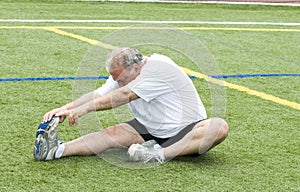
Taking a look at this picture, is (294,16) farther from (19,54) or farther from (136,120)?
(136,120)

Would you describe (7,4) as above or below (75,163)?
below

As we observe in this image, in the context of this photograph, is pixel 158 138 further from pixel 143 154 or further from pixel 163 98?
pixel 163 98

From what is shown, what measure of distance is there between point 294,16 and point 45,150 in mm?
9670

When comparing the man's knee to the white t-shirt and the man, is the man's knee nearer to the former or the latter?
the man

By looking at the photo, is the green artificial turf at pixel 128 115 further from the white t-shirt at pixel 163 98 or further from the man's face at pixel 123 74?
the man's face at pixel 123 74

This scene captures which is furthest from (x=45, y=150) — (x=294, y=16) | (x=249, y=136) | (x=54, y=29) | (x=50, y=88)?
(x=294, y=16)

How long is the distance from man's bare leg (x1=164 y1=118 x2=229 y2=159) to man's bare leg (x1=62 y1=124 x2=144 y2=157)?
27 centimetres

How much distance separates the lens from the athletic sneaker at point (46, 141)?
462 centimetres

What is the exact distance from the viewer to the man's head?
15.2 feet

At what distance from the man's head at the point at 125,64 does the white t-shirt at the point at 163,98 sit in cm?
5

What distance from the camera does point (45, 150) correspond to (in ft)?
15.5

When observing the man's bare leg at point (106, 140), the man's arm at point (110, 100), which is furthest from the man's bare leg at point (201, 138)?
the man's arm at point (110, 100)

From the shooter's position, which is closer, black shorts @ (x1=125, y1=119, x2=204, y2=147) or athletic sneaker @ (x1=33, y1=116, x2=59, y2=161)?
athletic sneaker @ (x1=33, y1=116, x2=59, y2=161)

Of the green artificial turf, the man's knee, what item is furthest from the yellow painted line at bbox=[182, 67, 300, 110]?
the man's knee
